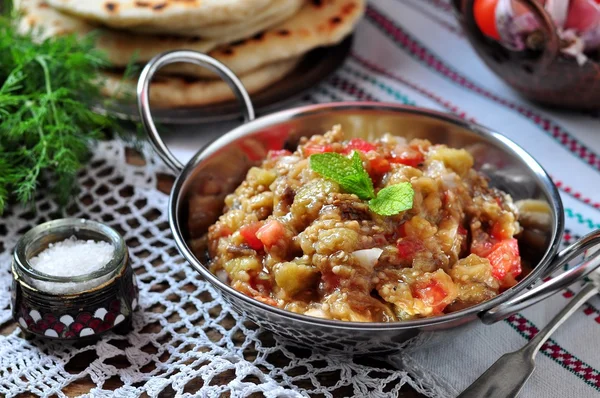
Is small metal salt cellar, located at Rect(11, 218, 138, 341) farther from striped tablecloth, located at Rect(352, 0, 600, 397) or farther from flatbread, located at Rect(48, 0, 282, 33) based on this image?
flatbread, located at Rect(48, 0, 282, 33)

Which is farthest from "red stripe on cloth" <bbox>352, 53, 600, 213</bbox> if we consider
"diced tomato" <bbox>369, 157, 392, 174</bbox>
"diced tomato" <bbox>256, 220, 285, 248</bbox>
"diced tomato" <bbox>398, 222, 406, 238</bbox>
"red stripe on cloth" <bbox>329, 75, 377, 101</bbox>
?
"diced tomato" <bbox>256, 220, 285, 248</bbox>

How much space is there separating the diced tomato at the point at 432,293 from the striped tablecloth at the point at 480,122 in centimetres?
13

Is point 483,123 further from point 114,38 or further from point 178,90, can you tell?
point 114,38

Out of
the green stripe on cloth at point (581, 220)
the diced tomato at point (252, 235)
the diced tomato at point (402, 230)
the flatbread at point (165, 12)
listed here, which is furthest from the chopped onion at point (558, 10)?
the diced tomato at point (252, 235)

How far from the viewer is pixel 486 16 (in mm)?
3521

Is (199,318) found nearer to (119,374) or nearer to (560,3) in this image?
(119,374)

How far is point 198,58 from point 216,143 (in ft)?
1.22

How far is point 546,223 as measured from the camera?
8.87 ft

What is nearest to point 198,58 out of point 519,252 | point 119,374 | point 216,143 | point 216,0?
point 216,143

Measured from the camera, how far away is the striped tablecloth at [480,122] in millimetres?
2459

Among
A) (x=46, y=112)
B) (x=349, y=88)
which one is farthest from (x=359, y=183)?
(x=349, y=88)

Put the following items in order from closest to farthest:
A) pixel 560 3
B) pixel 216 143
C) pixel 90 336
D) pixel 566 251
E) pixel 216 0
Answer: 1. pixel 566 251
2. pixel 90 336
3. pixel 216 143
4. pixel 560 3
5. pixel 216 0

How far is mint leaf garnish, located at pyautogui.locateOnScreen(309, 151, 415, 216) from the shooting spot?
2.37 metres

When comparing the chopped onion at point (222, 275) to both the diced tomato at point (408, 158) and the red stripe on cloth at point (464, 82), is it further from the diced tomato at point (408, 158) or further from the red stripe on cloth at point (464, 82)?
the red stripe on cloth at point (464, 82)
